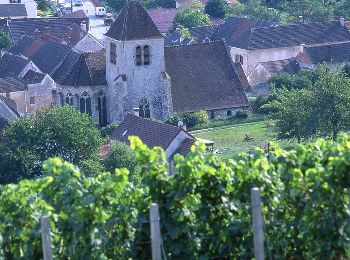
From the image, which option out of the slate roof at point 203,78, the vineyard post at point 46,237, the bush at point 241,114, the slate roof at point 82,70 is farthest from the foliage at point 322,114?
the vineyard post at point 46,237

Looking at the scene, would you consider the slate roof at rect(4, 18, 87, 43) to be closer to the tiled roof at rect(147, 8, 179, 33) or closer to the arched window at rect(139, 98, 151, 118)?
the tiled roof at rect(147, 8, 179, 33)

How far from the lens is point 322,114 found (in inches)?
1729

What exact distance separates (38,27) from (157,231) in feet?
200

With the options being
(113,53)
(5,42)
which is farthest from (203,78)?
(5,42)

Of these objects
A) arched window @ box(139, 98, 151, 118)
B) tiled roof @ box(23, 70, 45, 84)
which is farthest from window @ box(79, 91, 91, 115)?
arched window @ box(139, 98, 151, 118)

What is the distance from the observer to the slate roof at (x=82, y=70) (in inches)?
2034

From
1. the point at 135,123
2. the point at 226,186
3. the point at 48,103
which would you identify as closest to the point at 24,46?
the point at 48,103

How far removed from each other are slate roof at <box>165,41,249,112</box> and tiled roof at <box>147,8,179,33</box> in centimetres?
2612

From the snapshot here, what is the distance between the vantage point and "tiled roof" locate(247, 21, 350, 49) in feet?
220

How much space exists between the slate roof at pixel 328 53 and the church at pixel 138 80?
9867 millimetres

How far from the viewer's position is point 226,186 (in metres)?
14.2

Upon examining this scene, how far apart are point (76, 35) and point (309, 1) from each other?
22271 mm

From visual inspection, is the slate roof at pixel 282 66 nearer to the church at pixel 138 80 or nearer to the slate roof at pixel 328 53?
the slate roof at pixel 328 53

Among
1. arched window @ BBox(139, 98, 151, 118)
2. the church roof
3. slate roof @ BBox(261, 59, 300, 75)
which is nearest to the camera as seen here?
the church roof
